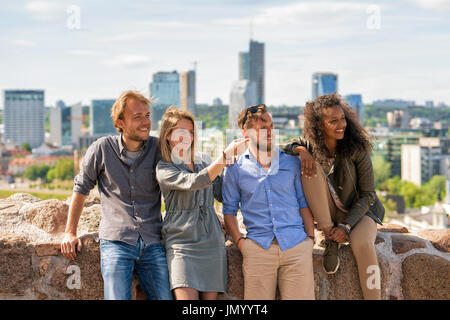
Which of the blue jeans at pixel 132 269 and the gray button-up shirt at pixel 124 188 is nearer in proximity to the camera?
the blue jeans at pixel 132 269

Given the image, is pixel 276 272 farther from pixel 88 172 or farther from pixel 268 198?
pixel 88 172

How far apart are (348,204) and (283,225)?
19.3 inches

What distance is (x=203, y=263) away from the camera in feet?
10.2

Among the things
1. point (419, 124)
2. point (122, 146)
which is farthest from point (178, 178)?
point (419, 124)

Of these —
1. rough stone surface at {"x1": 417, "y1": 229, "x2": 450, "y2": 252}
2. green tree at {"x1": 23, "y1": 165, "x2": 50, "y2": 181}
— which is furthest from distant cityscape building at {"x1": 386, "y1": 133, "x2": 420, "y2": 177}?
rough stone surface at {"x1": 417, "y1": 229, "x2": 450, "y2": 252}

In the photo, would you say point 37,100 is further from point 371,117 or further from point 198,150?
point 198,150

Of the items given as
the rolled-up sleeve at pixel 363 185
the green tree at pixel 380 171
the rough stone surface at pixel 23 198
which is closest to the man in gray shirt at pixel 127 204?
the rough stone surface at pixel 23 198

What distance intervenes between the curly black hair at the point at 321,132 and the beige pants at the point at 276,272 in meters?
0.63

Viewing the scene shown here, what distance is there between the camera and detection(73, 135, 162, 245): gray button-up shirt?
326 centimetres

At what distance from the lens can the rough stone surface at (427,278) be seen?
128 inches

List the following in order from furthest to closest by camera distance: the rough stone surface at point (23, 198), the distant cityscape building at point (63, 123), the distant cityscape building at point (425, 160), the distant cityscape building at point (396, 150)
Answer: the distant cityscape building at point (63, 123) → the distant cityscape building at point (396, 150) → the distant cityscape building at point (425, 160) → the rough stone surface at point (23, 198)

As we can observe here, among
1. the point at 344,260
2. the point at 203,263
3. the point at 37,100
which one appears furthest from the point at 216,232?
the point at 37,100

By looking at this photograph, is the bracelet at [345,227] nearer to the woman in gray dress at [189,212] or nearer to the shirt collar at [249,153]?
the shirt collar at [249,153]

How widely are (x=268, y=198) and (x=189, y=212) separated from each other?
0.44 metres
